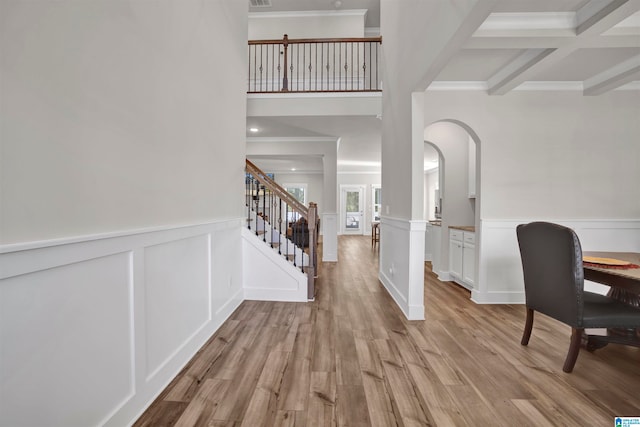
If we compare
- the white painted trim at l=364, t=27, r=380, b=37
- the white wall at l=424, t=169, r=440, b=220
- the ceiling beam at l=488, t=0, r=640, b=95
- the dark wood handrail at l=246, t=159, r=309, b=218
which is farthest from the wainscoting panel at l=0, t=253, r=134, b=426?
the white wall at l=424, t=169, r=440, b=220

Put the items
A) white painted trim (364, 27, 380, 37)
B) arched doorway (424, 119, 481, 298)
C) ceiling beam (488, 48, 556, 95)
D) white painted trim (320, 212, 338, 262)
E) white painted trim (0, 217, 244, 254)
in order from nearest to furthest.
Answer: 1. white painted trim (0, 217, 244, 254)
2. ceiling beam (488, 48, 556, 95)
3. arched doorway (424, 119, 481, 298)
4. white painted trim (320, 212, 338, 262)
5. white painted trim (364, 27, 380, 37)

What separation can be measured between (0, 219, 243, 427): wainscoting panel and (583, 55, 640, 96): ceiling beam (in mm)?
4300

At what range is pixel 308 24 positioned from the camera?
646 cm

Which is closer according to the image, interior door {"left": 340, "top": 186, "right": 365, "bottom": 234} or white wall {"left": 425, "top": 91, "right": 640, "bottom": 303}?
white wall {"left": 425, "top": 91, "right": 640, "bottom": 303}

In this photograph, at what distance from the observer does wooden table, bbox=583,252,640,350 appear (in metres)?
1.83

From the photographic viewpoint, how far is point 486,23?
2104 mm

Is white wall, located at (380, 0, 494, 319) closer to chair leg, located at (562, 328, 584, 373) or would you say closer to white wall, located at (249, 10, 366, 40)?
chair leg, located at (562, 328, 584, 373)

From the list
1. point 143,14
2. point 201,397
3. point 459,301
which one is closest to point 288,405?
point 201,397

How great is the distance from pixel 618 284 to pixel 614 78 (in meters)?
2.42

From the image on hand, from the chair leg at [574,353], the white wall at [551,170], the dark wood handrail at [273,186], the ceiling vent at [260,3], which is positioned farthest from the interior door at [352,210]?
the chair leg at [574,353]

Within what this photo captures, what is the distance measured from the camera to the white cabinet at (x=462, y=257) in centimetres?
375

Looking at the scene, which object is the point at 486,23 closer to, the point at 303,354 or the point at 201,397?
the point at 303,354

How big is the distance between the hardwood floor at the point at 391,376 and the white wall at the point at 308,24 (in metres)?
6.19

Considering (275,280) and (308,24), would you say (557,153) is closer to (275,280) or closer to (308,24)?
(275,280)
